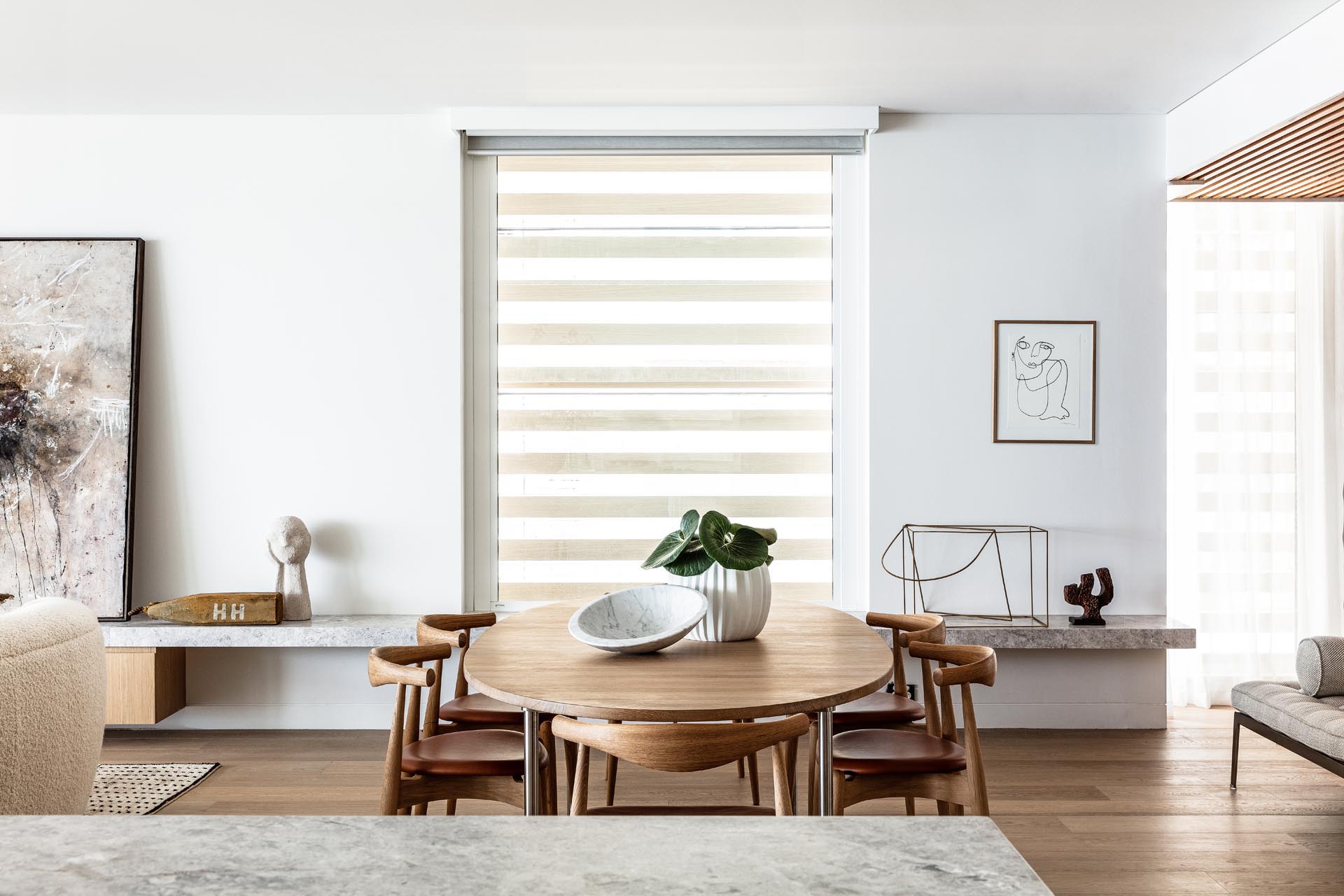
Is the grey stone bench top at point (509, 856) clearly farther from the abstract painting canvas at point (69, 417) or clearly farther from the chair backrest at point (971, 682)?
the abstract painting canvas at point (69, 417)

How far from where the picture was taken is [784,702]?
1857 mm

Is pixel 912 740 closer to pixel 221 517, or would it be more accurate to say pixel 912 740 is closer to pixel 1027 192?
pixel 1027 192

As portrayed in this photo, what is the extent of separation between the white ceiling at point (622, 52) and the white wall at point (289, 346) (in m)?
0.23

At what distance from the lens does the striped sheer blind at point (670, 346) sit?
4.41m

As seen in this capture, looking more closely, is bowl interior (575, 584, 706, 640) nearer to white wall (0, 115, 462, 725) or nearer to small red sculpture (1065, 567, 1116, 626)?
white wall (0, 115, 462, 725)

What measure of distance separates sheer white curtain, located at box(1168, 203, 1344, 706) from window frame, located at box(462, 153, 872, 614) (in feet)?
5.79

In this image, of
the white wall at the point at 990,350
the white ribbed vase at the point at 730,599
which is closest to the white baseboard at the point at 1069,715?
the white wall at the point at 990,350

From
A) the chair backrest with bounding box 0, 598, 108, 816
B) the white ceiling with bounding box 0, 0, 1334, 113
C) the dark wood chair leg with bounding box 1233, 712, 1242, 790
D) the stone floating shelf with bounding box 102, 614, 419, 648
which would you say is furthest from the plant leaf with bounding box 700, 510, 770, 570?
the dark wood chair leg with bounding box 1233, 712, 1242, 790

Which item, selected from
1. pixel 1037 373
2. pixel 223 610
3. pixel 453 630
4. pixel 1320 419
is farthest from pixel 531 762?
pixel 1320 419

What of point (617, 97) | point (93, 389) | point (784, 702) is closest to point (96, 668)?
point (784, 702)

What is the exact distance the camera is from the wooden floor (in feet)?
9.43

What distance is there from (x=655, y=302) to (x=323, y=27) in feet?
5.90

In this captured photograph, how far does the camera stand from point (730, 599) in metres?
2.48

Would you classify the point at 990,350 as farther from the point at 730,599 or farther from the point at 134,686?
the point at 134,686
